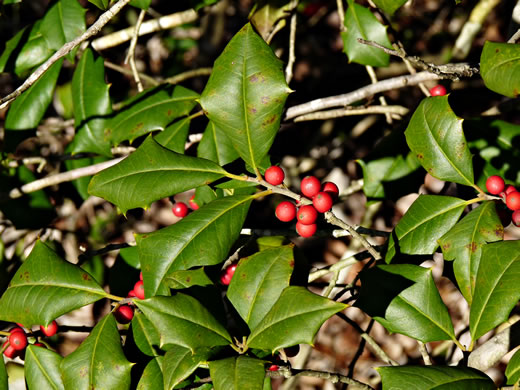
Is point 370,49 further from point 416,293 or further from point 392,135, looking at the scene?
point 416,293

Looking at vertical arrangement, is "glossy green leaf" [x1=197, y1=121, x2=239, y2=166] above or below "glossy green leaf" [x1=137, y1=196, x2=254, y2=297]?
above

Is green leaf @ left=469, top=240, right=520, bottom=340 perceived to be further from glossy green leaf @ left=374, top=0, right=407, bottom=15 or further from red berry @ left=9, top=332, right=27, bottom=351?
red berry @ left=9, top=332, right=27, bottom=351

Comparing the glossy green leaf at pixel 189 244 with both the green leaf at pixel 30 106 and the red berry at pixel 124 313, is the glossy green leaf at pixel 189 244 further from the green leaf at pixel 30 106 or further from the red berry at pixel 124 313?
the green leaf at pixel 30 106

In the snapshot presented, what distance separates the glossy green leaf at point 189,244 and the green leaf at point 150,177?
83 millimetres

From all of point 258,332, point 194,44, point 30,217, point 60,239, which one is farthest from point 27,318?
point 194,44

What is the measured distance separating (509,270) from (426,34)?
10.2 ft

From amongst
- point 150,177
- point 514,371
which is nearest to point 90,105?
point 150,177

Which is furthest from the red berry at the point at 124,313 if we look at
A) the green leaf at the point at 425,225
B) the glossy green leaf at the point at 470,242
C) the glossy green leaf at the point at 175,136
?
the glossy green leaf at the point at 470,242

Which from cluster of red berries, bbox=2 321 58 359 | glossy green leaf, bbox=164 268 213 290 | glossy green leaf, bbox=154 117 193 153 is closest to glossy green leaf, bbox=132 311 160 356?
glossy green leaf, bbox=164 268 213 290

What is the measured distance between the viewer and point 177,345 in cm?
112

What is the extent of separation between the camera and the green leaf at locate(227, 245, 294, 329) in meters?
1.18

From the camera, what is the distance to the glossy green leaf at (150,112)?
1.65 meters

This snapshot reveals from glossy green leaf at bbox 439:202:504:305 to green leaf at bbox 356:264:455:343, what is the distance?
0.22ft

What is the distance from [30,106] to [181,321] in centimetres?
114
